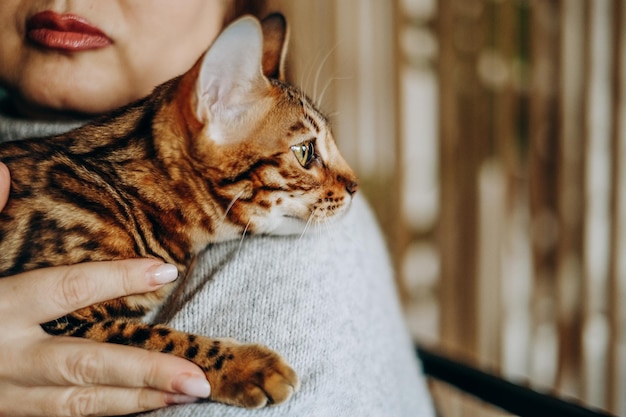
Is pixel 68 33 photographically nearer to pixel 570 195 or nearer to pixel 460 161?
pixel 460 161

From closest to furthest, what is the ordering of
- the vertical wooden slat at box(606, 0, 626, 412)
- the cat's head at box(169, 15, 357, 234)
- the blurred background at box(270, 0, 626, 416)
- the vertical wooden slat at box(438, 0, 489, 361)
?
the cat's head at box(169, 15, 357, 234)
the vertical wooden slat at box(606, 0, 626, 412)
the blurred background at box(270, 0, 626, 416)
the vertical wooden slat at box(438, 0, 489, 361)

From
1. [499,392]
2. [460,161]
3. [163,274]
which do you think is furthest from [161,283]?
[460,161]

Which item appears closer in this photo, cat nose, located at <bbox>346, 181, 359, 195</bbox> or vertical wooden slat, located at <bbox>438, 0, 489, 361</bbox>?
cat nose, located at <bbox>346, 181, 359, 195</bbox>

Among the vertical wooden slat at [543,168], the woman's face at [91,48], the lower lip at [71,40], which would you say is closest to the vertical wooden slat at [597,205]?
the vertical wooden slat at [543,168]

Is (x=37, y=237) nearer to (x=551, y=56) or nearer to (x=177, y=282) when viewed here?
(x=177, y=282)

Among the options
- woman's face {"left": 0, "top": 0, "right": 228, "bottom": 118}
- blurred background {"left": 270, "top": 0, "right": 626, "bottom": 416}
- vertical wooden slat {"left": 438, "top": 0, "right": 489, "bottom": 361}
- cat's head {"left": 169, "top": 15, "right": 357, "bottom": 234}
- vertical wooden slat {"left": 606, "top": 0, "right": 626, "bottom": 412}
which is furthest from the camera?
vertical wooden slat {"left": 438, "top": 0, "right": 489, "bottom": 361}

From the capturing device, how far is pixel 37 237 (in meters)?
0.72

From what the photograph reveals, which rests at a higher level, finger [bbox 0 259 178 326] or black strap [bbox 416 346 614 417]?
finger [bbox 0 259 178 326]

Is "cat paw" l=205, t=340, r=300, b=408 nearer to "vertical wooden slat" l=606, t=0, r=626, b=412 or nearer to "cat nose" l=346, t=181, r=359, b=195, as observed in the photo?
"cat nose" l=346, t=181, r=359, b=195

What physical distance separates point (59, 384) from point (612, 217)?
1.77 m

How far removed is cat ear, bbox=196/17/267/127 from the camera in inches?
28.9

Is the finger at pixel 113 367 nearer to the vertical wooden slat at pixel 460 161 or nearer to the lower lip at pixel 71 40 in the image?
the lower lip at pixel 71 40

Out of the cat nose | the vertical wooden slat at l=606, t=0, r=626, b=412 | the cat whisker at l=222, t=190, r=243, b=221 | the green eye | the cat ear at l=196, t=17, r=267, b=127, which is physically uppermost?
the cat ear at l=196, t=17, r=267, b=127

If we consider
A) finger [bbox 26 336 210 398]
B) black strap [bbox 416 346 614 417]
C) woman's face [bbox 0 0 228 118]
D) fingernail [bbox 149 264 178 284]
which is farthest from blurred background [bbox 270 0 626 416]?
finger [bbox 26 336 210 398]
